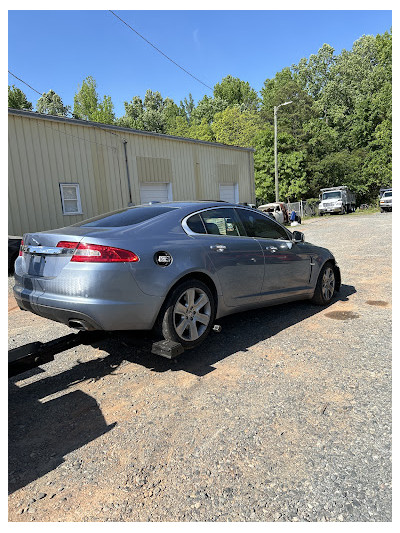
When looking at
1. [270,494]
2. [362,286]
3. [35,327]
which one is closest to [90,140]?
[35,327]

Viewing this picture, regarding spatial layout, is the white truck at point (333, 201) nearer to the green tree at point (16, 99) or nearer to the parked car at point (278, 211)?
the parked car at point (278, 211)

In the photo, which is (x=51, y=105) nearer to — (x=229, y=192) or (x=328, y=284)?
(x=229, y=192)

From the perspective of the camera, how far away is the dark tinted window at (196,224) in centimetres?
381

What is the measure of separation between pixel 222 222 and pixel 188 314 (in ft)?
4.07

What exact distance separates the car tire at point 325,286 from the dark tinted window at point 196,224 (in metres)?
2.38

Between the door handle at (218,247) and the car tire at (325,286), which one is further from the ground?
the door handle at (218,247)

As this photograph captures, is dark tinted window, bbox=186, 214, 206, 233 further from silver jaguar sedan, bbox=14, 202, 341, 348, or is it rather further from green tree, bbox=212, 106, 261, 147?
green tree, bbox=212, 106, 261, 147

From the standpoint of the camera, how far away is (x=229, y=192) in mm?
19781

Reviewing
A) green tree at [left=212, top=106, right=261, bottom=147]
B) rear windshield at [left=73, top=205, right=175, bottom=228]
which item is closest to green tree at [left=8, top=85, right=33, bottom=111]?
green tree at [left=212, top=106, right=261, bottom=147]

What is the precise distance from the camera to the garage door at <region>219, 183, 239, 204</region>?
63.1ft

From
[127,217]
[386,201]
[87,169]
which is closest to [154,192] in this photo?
[87,169]

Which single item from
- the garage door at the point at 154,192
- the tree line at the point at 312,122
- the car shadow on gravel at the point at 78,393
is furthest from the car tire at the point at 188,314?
the tree line at the point at 312,122

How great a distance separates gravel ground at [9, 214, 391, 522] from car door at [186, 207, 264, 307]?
23.3 inches

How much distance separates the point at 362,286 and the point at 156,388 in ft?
16.0
